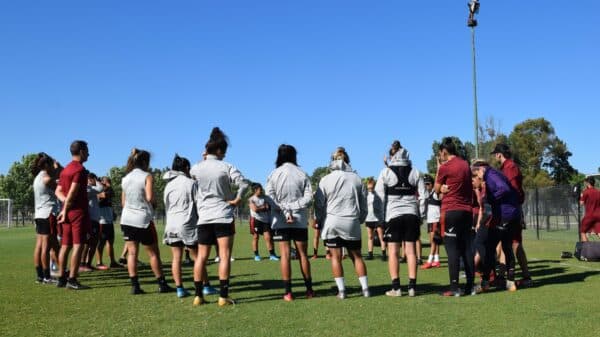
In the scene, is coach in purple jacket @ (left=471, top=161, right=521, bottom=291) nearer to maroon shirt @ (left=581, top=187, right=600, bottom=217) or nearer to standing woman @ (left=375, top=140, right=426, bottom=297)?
standing woman @ (left=375, top=140, right=426, bottom=297)

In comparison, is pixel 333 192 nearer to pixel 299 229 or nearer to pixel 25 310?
pixel 299 229

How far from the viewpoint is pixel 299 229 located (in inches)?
290

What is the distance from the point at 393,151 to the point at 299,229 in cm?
193

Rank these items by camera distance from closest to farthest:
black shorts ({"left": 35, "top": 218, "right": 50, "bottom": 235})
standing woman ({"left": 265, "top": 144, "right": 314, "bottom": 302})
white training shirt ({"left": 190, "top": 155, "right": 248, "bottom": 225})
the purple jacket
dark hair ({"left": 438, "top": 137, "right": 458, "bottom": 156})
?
white training shirt ({"left": 190, "top": 155, "right": 248, "bottom": 225})
standing woman ({"left": 265, "top": 144, "right": 314, "bottom": 302})
dark hair ({"left": 438, "top": 137, "right": 458, "bottom": 156})
the purple jacket
black shorts ({"left": 35, "top": 218, "right": 50, "bottom": 235})

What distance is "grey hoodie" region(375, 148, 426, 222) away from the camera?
750cm

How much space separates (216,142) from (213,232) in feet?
3.79

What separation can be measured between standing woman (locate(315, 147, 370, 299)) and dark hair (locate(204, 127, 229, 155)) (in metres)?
1.41

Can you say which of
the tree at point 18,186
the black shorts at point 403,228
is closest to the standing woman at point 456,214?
the black shorts at point 403,228

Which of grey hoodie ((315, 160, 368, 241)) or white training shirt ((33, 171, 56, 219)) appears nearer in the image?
grey hoodie ((315, 160, 368, 241))

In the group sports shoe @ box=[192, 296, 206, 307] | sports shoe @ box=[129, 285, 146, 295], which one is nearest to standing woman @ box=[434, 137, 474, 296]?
sports shoe @ box=[192, 296, 206, 307]

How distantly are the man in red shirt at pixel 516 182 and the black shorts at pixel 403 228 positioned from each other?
1754 mm

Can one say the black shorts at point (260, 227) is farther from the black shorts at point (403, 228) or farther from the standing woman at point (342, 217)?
the black shorts at point (403, 228)

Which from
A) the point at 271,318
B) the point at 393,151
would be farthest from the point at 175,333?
the point at 393,151

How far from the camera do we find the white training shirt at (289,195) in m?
7.33
